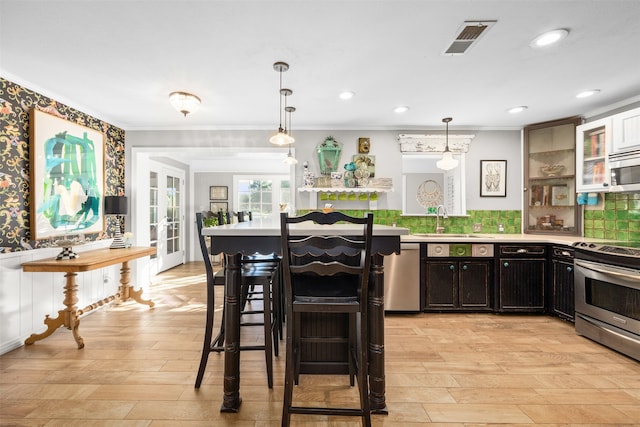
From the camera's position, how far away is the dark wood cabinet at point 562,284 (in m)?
3.13

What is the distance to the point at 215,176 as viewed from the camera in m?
6.87

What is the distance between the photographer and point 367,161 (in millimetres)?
4266

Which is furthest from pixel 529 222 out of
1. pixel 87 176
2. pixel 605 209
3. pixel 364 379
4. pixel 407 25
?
pixel 87 176

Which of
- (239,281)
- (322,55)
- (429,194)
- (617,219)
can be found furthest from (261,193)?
(617,219)

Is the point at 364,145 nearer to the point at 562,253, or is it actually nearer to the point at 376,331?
the point at 562,253

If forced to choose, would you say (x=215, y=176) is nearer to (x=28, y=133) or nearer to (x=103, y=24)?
(x=28, y=133)

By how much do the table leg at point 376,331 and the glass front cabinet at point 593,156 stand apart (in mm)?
2936

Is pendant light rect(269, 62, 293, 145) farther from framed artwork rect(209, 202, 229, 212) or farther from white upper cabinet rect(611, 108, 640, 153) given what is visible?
framed artwork rect(209, 202, 229, 212)

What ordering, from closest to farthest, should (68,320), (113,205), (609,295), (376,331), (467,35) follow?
(376,331), (467,35), (609,295), (68,320), (113,205)

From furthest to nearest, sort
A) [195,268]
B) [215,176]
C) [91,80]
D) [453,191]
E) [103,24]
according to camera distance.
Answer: [215,176] < [195,268] < [453,191] < [91,80] < [103,24]

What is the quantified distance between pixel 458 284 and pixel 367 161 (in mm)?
1920

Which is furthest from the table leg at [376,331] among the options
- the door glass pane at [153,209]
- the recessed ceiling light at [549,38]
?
the door glass pane at [153,209]

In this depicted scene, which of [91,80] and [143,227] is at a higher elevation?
[91,80]

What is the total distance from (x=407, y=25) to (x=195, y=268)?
5507 millimetres
